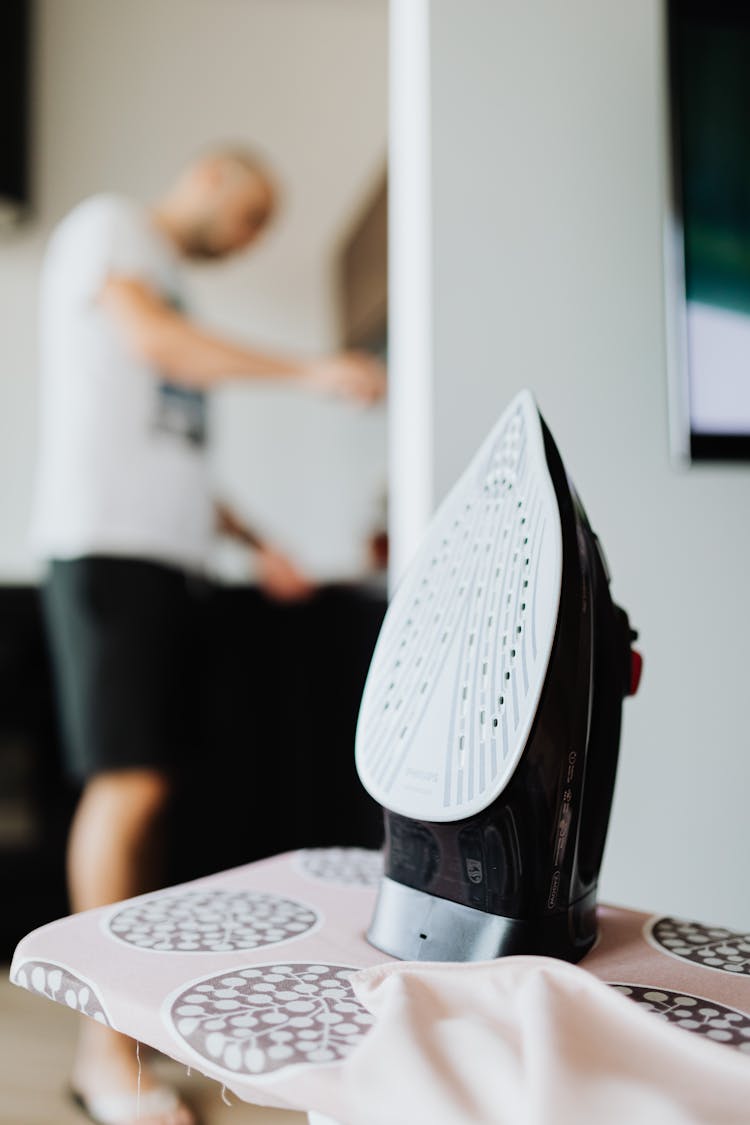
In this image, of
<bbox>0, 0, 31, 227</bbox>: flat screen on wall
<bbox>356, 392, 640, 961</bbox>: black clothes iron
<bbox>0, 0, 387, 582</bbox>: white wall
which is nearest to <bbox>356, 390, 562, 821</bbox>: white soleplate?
<bbox>356, 392, 640, 961</bbox>: black clothes iron

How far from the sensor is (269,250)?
2221 mm

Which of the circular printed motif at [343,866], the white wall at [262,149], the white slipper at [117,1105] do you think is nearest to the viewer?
the circular printed motif at [343,866]

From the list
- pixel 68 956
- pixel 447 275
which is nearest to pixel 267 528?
pixel 447 275

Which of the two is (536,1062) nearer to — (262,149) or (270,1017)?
(270,1017)

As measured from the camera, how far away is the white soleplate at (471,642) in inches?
16.1

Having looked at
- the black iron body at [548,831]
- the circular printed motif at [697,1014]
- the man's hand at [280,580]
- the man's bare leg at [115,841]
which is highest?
the man's hand at [280,580]

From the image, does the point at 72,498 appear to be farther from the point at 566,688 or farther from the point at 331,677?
the point at 566,688

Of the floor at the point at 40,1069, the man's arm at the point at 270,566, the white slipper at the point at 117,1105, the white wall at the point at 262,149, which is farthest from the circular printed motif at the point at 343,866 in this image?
the white wall at the point at 262,149

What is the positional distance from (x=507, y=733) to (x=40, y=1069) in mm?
1215

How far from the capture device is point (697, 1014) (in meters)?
0.38

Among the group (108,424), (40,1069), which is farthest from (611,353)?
(40,1069)

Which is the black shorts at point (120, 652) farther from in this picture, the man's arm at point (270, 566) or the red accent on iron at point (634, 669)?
the red accent on iron at point (634, 669)

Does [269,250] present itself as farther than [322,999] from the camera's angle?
Yes

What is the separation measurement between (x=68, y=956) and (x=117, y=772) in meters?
0.90
